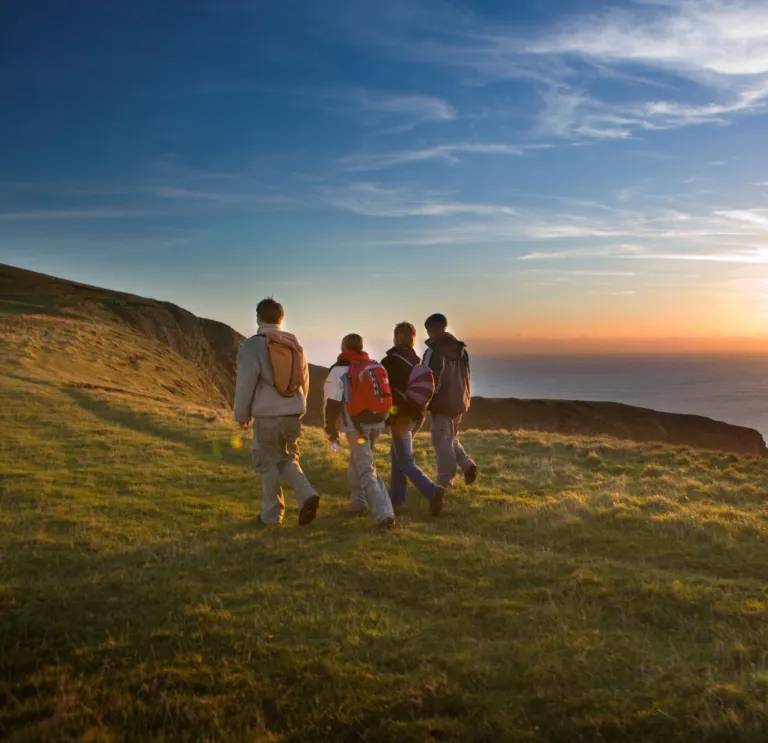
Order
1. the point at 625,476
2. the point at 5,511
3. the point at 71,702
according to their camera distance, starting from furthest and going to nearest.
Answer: the point at 625,476 < the point at 5,511 < the point at 71,702

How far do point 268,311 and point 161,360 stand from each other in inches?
1610

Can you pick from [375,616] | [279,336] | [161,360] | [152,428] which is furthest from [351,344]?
[161,360]

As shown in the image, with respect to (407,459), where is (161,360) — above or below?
above

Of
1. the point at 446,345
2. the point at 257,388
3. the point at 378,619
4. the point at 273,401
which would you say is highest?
the point at 446,345

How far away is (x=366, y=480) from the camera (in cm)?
923

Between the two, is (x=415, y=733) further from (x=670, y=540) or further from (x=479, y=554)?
(x=670, y=540)

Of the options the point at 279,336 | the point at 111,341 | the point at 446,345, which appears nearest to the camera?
the point at 279,336

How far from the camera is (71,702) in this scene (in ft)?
14.4

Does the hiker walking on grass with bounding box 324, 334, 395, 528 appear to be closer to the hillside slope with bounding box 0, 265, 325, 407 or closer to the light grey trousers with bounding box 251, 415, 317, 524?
the light grey trousers with bounding box 251, 415, 317, 524

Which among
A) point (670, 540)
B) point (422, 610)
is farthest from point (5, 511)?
point (670, 540)

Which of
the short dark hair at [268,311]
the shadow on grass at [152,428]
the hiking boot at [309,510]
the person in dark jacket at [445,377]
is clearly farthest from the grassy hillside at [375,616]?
the shadow on grass at [152,428]

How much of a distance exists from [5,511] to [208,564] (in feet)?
14.1

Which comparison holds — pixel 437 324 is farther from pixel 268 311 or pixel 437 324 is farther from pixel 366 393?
pixel 268 311

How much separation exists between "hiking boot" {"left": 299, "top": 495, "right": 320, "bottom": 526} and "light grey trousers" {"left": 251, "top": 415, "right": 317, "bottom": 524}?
0.05m
